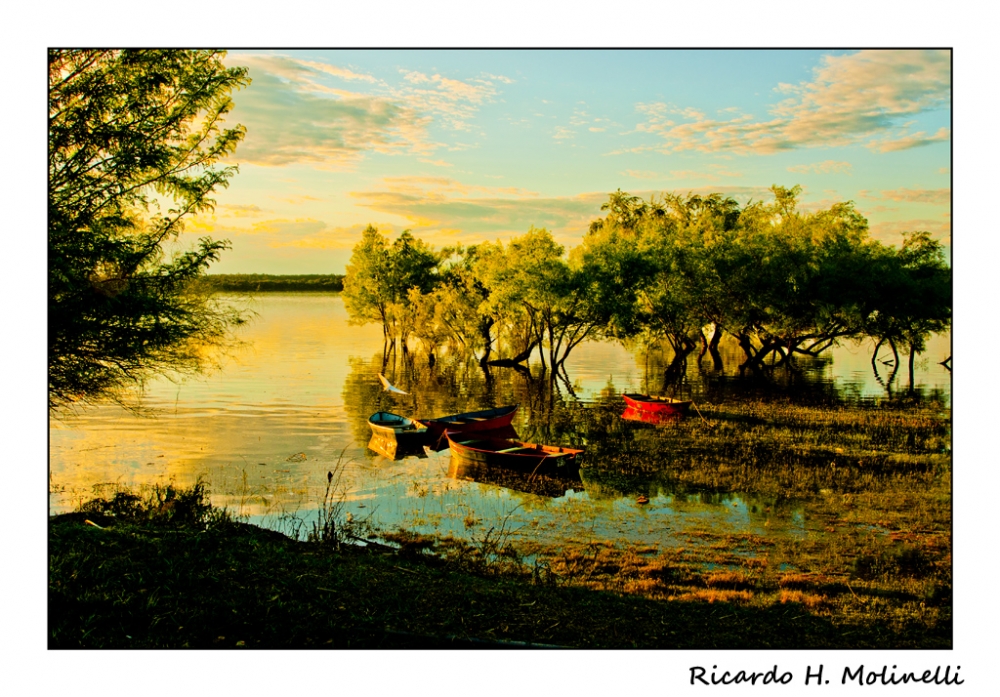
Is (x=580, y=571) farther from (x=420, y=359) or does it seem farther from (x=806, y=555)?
(x=420, y=359)

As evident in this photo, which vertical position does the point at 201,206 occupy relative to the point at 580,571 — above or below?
above

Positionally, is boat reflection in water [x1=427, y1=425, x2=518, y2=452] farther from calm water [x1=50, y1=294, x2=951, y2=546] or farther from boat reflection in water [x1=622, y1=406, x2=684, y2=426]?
boat reflection in water [x1=622, y1=406, x2=684, y2=426]

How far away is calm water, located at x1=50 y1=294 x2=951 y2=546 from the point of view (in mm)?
17094

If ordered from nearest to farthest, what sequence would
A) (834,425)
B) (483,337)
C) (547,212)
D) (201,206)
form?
(201,206), (834,425), (547,212), (483,337)

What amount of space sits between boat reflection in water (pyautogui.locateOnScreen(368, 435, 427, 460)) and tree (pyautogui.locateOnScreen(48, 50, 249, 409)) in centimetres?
980

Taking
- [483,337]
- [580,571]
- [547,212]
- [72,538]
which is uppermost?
[547,212]

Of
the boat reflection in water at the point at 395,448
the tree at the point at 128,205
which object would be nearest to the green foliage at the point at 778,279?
the boat reflection in water at the point at 395,448

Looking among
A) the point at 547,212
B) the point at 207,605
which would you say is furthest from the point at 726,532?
the point at 547,212

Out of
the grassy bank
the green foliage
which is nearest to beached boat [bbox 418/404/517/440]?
the grassy bank

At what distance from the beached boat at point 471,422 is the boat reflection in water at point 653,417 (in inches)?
237

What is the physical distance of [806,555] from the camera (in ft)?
46.4

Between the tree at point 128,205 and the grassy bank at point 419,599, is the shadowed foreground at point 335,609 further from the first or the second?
the tree at point 128,205

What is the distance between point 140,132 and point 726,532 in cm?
1441

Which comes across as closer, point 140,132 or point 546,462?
point 140,132
